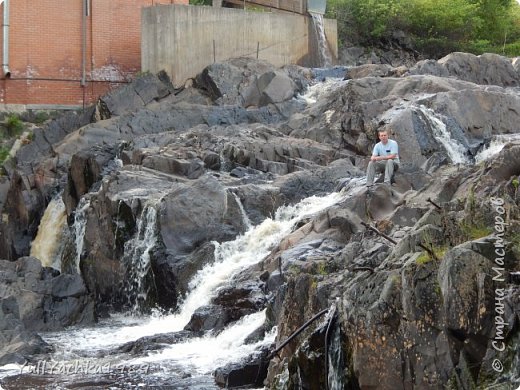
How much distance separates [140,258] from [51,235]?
14.8ft

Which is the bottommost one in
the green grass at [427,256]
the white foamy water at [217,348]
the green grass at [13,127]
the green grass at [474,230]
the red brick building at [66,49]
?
the white foamy water at [217,348]

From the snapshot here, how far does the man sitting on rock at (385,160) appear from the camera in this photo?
16922mm

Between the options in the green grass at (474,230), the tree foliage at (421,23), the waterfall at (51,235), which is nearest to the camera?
the green grass at (474,230)

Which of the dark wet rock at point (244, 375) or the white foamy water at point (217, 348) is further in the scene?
the white foamy water at point (217, 348)

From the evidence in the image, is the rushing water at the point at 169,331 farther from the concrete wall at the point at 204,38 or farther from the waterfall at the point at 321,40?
the waterfall at the point at 321,40

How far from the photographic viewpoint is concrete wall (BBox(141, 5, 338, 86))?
2752 cm

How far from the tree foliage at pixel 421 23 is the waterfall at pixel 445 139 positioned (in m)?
15.4

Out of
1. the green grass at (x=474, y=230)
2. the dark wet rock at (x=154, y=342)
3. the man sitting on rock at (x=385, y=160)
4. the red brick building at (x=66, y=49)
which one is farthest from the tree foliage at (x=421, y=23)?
the green grass at (x=474, y=230)

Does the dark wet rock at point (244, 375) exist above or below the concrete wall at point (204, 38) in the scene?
below

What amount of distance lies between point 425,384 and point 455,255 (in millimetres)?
1145

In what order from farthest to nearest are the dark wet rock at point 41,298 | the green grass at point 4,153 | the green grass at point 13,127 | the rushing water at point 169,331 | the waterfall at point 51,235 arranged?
1. the green grass at point 13,127
2. the green grass at point 4,153
3. the waterfall at point 51,235
4. the dark wet rock at point 41,298
5. the rushing water at point 169,331

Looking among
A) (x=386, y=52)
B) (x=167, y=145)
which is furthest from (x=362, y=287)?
(x=386, y=52)

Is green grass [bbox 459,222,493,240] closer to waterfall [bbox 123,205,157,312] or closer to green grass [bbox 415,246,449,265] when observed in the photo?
green grass [bbox 415,246,449,265]

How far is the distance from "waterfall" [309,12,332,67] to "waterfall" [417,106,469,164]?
960 cm
